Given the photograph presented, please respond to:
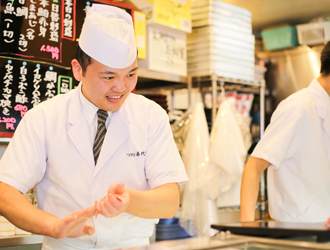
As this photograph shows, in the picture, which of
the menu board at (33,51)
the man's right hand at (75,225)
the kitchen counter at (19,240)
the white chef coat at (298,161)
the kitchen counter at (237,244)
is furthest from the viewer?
the menu board at (33,51)

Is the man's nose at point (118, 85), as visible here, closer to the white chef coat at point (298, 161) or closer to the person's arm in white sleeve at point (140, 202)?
the person's arm in white sleeve at point (140, 202)

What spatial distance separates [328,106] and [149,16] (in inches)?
62.5

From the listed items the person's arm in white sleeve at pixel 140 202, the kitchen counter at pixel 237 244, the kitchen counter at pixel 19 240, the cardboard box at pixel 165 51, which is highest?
the cardboard box at pixel 165 51

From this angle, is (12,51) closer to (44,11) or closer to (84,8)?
(44,11)

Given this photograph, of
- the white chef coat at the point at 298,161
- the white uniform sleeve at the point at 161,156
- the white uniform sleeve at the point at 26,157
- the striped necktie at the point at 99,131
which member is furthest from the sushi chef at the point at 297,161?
the white uniform sleeve at the point at 26,157

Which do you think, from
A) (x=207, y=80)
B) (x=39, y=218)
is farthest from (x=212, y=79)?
(x=39, y=218)

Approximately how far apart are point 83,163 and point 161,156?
1.02 ft

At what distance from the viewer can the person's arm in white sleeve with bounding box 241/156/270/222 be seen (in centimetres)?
172

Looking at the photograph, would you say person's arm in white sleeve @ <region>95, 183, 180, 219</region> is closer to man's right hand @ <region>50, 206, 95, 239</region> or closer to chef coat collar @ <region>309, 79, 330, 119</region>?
man's right hand @ <region>50, 206, 95, 239</region>

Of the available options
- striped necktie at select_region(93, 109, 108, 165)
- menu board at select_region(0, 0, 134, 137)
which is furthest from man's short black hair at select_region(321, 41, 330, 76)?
menu board at select_region(0, 0, 134, 137)

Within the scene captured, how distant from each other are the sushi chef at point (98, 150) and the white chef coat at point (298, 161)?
51 cm

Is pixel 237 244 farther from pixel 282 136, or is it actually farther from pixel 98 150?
pixel 282 136

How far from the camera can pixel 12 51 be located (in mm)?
2377

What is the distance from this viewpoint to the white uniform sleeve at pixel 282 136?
1.79 meters
